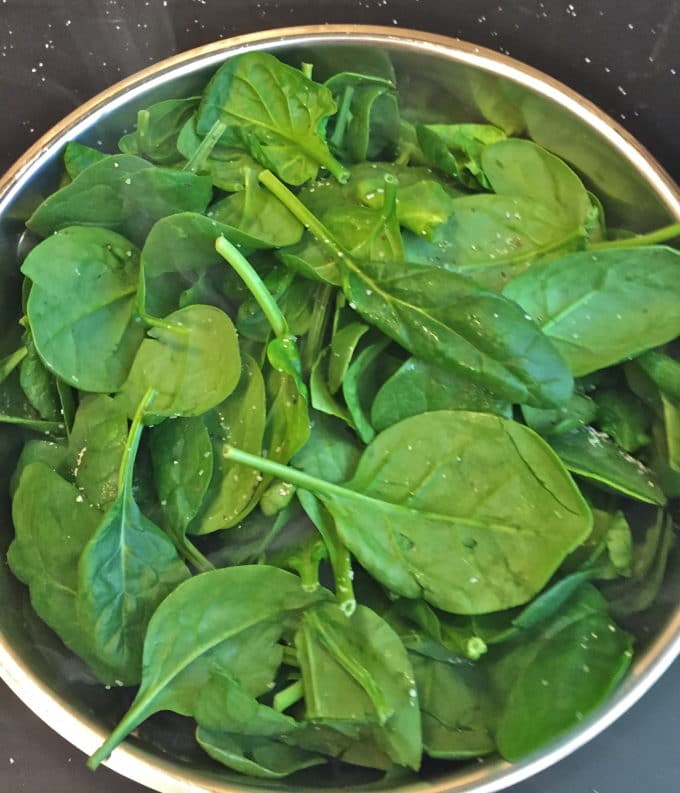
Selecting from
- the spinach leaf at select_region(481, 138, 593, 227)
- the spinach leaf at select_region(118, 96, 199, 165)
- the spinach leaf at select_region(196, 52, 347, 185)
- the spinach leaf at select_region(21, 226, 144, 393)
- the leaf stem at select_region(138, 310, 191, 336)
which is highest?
the spinach leaf at select_region(481, 138, 593, 227)

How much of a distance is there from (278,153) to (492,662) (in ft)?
1.26

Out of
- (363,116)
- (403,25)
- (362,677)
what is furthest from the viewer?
(403,25)

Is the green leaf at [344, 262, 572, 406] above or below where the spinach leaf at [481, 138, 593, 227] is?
below

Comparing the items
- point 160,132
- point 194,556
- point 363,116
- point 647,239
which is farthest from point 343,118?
point 194,556

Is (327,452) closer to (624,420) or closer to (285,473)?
(285,473)

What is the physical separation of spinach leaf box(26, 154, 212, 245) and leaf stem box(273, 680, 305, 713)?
33 cm

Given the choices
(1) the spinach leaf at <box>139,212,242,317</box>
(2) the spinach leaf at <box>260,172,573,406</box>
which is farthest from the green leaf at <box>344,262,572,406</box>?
(1) the spinach leaf at <box>139,212,242,317</box>

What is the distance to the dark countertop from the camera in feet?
1.83

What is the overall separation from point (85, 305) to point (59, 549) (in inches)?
6.6

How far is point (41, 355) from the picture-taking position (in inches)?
20.2

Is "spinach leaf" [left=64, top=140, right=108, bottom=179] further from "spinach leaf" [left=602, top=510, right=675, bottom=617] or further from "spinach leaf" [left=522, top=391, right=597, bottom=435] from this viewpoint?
"spinach leaf" [left=602, top=510, right=675, bottom=617]

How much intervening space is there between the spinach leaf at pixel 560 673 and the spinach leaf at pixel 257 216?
1.02 ft

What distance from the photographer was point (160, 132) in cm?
58

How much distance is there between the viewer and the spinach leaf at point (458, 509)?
467 millimetres
